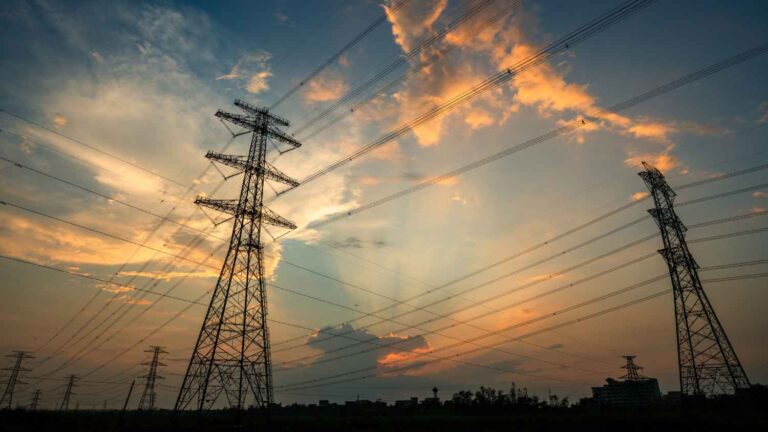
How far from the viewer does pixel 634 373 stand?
74.0 meters

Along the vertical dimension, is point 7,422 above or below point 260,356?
below

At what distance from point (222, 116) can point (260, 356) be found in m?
18.2

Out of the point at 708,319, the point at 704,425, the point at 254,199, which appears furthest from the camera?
the point at 708,319

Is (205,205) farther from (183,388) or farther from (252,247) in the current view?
(183,388)

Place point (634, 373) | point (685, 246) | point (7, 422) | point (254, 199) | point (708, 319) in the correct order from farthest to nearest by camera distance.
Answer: point (634, 373) < point (685, 246) < point (708, 319) < point (254, 199) < point (7, 422)

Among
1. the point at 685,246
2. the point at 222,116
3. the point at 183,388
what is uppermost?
the point at 222,116

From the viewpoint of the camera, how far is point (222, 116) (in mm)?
30031

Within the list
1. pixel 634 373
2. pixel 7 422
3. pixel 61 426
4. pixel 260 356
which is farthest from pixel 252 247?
pixel 634 373

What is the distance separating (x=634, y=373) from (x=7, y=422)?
293 feet

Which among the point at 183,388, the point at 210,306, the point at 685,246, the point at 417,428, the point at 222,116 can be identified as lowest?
the point at 417,428

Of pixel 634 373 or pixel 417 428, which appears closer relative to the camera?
pixel 417 428

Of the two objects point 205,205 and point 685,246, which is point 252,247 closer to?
point 205,205

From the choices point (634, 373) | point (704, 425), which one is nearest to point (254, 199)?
point (704, 425)

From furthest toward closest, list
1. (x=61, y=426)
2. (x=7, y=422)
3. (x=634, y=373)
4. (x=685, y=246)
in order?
(x=634, y=373), (x=685, y=246), (x=7, y=422), (x=61, y=426)
